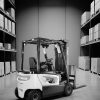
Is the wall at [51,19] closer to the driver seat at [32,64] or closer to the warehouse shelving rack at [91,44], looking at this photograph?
the warehouse shelving rack at [91,44]

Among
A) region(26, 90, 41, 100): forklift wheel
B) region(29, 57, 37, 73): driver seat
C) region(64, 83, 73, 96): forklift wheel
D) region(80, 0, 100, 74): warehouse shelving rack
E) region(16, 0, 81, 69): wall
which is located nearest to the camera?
region(26, 90, 41, 100): forklift wheel

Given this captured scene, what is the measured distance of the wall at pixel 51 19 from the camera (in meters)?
12.7

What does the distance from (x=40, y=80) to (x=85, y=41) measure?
24.9 feet

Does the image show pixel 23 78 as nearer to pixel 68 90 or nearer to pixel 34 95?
pixel 34 95

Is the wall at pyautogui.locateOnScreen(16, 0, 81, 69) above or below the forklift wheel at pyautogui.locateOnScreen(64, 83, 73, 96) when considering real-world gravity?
above

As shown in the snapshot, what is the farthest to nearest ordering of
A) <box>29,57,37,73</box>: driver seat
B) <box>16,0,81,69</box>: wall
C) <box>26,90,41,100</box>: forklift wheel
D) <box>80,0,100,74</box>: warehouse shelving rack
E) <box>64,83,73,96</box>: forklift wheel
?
<box>16,0,81,69</box>: wall → <box>80,0,100,74</box>: warehouse shelving rack → <box>64,83,73,96</box>: forklift wheel → <box>29,57,37,73</box>: driver seat → <box>26,90,41,100</box>: forklift wheel

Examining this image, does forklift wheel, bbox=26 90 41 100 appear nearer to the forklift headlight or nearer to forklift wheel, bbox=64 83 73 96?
the forklift headlight

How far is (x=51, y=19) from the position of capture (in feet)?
41.8

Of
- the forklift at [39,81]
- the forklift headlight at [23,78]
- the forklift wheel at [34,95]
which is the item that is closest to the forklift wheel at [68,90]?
the forklift at [39,81]

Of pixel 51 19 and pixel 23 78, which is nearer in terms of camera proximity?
pixel 23 78

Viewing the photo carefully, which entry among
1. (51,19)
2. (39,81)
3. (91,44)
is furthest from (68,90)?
(51,19)

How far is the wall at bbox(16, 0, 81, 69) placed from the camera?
12.7m

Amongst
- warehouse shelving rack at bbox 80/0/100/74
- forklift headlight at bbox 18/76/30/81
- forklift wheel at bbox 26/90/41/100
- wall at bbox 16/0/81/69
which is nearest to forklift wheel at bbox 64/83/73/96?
forklift wheel at bbox 26/90/41/100

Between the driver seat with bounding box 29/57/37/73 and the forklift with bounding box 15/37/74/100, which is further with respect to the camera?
the driver seat with bounding box 29/57/37/73
